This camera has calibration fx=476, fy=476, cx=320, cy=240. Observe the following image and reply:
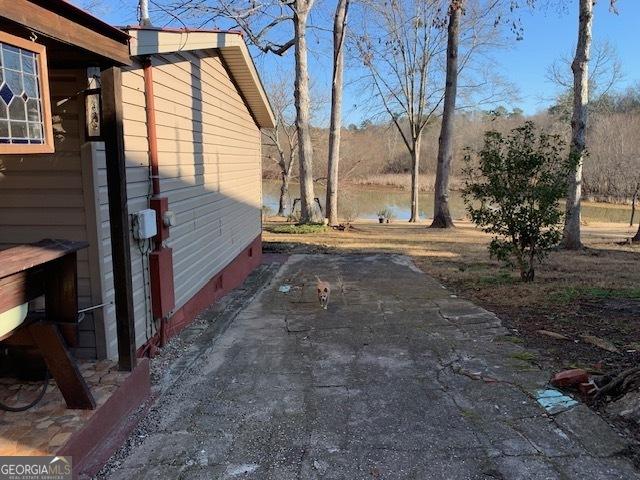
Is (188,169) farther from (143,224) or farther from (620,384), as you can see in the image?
(620,384)

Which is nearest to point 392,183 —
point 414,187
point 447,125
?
point 414,187

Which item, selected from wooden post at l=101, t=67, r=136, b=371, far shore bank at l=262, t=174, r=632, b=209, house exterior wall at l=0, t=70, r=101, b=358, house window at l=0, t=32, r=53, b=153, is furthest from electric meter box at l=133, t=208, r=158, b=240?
far shore bank at l=262, t=174, r=632, b=209

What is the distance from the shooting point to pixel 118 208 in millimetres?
3016

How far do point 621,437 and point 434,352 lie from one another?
5.61 feet

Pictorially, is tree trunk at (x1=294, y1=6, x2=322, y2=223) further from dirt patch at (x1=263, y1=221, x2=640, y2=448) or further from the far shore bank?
the far shore bank

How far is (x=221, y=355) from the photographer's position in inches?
170

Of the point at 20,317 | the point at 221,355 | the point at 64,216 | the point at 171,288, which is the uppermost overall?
the point at 64,216

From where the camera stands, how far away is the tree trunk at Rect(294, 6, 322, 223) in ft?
48.3

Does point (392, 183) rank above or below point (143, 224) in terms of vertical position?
below

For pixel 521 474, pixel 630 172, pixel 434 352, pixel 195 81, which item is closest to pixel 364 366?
pixel 434 352

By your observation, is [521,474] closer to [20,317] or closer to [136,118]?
[20,317]

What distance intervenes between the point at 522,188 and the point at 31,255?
5.89 meters

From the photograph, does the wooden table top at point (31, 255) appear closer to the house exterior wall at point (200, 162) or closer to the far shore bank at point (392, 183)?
the house exterior wall at point (200, 162)

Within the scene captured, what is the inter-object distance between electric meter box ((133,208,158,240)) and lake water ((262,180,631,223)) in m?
22.8
